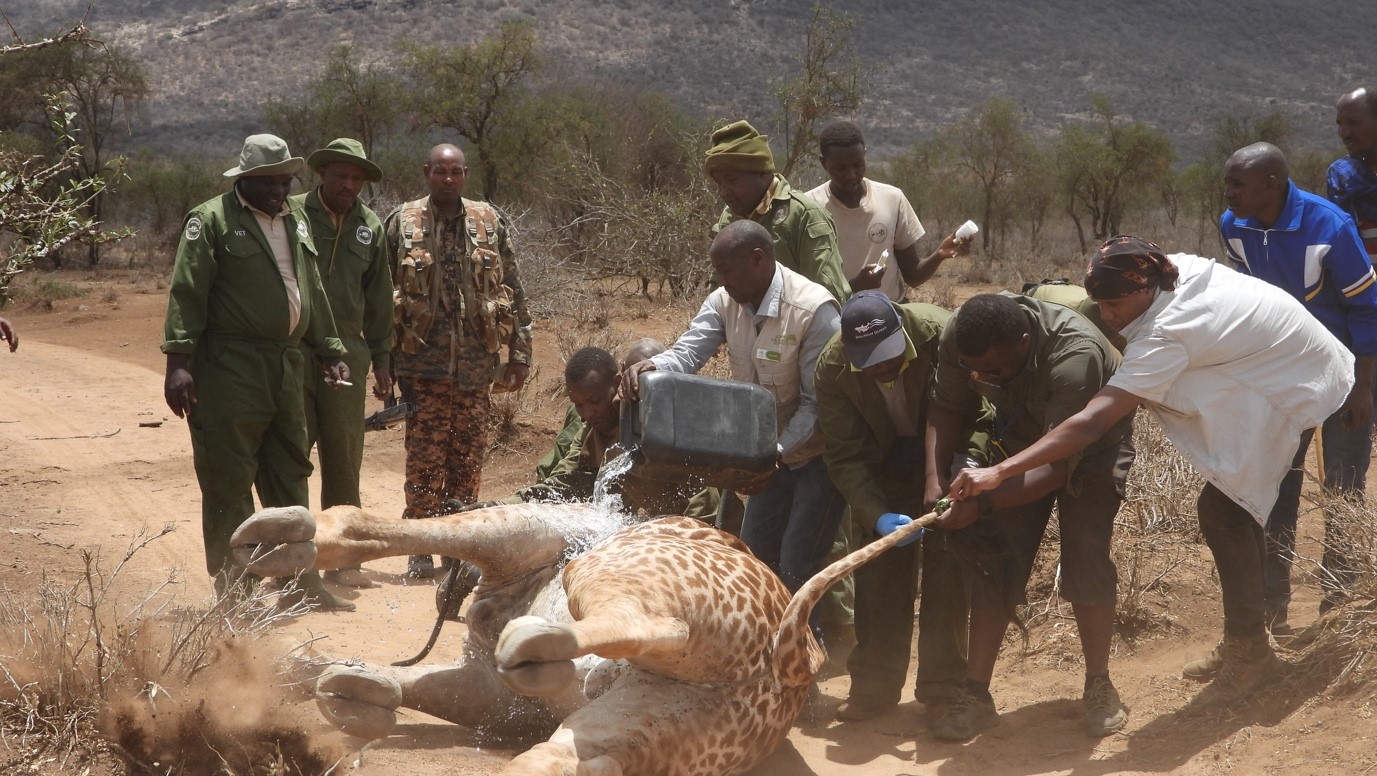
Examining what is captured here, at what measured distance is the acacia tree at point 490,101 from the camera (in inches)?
830

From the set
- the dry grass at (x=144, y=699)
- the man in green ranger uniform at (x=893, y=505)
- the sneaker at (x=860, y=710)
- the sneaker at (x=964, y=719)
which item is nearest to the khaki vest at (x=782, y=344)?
the man in green ranger uniform at (x=893, y=505)

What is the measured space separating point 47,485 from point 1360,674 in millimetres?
7038

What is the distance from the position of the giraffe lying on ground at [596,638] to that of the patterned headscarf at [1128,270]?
35.6 inches

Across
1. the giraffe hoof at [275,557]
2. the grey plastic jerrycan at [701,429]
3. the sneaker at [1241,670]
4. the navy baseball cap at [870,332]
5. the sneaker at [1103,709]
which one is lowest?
the sneaker at [1103,709]

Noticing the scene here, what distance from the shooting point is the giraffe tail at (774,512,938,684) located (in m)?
3.80

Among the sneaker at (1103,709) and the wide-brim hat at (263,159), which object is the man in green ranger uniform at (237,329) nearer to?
the wide-brim hat at (263,159)

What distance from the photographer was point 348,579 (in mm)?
6324

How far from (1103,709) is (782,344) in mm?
1670

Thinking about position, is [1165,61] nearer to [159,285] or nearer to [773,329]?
[159,285]

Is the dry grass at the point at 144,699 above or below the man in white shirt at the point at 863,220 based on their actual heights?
below

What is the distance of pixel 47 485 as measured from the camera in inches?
311

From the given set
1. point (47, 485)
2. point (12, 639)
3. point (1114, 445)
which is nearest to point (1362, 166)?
point (1114, 445)

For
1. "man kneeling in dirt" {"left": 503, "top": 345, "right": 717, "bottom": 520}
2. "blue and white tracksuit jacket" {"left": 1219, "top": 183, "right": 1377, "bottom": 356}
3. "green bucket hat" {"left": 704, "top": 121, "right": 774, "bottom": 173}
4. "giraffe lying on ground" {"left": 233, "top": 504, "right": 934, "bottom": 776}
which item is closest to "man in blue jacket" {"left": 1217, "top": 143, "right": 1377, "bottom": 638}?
"blue and white tracksuit jacket" {"left": 1219, "top": 183, "right": 1377, "bottom": 356}

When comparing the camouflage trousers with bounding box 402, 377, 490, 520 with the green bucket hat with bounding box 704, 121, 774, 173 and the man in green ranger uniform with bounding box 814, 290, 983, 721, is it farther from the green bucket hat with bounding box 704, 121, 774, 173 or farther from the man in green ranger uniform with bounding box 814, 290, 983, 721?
the man in green ranger uniform with bounding box 814, 290, 983, 721
